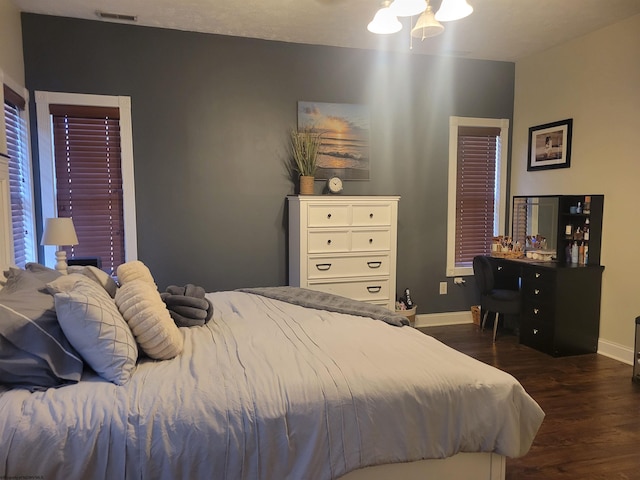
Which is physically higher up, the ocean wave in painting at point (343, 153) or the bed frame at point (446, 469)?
the ocean wave in painting at point (343, 153)

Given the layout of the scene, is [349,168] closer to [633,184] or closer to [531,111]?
[531,111]

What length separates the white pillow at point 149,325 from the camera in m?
1.80

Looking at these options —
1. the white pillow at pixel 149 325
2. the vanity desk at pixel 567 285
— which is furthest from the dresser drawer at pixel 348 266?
A: the white pillow at pixel 149 325

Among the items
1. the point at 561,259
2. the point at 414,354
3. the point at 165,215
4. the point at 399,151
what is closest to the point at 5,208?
the point at 165,215

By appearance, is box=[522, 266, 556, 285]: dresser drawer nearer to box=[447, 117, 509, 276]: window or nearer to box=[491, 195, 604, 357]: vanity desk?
box=[491, 195, 604, 357]: vanity desk

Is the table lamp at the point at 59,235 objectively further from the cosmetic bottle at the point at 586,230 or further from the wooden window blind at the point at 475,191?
the cosmetic bottle at the point at 586,230

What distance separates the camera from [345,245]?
13.1 ft

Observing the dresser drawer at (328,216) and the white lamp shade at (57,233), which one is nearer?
the white lamp shade at (57,233)

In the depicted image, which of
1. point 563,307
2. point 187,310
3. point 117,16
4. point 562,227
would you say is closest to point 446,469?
point 187,310

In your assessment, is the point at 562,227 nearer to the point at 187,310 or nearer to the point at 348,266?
the point at 348,266

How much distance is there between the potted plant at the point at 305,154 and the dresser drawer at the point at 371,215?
46cm

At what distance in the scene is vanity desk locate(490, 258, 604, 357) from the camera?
12.3 feet

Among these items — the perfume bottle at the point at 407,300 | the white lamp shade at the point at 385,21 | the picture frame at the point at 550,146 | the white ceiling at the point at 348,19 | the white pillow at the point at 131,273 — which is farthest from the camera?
the perfume bottle at the point at 407,300

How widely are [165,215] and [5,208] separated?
4.44ft
